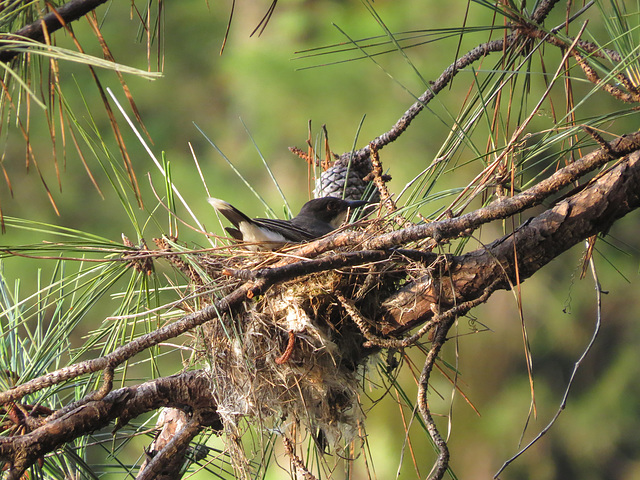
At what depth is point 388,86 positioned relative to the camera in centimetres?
549

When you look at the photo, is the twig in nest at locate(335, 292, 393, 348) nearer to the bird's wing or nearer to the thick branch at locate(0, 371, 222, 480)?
the thick branch at locate(0, 371, 222, 480)

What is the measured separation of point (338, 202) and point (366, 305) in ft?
2.75

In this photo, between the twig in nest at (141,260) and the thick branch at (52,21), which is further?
the twig in nest at (141,260)

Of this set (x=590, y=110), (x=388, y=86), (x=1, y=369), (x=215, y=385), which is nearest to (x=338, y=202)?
(x=215, y=385)

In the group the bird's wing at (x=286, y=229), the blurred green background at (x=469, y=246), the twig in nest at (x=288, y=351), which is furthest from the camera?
the blurred green background at (x=469, y=246)

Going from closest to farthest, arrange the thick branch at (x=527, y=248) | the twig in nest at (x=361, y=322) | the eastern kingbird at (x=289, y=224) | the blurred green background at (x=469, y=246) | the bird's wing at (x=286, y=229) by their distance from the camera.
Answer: the thick branch at (x=527, y=248) < the twig in nest at (x=361, y=322) < the eastern kingbird at (x=289, y=224) < the bird's wing at (x=286, y=229) < the blurred green background at (x=469, y=246)

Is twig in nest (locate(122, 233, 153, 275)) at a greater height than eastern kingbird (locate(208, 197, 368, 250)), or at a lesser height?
lesser

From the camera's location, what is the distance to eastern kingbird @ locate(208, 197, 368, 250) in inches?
78.7

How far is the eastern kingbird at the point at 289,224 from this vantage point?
6.56 ft

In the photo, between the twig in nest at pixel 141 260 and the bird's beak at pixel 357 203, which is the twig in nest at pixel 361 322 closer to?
the twig in nest at pixel 141 260

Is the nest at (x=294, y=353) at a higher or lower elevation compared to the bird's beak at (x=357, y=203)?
lower

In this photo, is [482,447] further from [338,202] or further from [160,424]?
[160,424]

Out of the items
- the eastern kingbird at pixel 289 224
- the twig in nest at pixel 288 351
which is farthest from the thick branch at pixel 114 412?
the eastern kingbird at pixel 289 224

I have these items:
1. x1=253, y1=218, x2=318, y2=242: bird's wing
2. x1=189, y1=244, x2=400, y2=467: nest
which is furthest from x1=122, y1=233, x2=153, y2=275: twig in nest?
x1=253, y1=218, x2=318, y2=242: bird's wing
